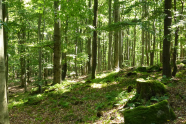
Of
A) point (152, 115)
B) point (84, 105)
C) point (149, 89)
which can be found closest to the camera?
point (152, 115)

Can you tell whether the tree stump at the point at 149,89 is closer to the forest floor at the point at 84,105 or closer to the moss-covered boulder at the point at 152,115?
the forest floor at the point at 84,105

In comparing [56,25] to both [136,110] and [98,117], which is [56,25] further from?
[136,110]

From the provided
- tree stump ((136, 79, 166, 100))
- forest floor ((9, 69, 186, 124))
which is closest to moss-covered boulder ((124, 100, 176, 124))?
forest floor ((9, 69, 186, 124))

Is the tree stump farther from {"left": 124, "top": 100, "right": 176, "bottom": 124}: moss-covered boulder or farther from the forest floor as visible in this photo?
{"left": 124, "top": 100, "right": 176, "bottom": 124}: moss-covered boulder

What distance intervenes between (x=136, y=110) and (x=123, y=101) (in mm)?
2150

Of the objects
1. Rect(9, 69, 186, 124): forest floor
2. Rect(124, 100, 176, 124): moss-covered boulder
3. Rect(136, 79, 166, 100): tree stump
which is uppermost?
Rect(136, 79, 166, 100): tree stump

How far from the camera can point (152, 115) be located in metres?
4.53

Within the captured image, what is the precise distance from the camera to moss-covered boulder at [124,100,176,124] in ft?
14.8

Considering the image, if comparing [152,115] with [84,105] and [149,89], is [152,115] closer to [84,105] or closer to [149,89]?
[149,89]

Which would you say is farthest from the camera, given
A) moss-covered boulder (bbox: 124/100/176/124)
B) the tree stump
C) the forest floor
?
the tree stump

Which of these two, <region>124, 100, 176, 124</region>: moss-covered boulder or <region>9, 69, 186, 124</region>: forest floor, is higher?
<region>124, 100, 176, 124</region>: moss-covered boulder

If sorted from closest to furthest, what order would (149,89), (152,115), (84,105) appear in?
(152,115) → (149,89) → (84,105)

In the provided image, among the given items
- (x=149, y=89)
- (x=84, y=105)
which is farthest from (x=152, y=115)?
(x=84, y=105)

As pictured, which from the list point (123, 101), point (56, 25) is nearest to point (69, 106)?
point (123, 101)
